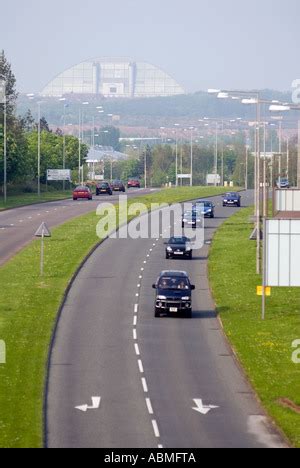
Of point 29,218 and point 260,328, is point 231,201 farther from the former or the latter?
point 260,328

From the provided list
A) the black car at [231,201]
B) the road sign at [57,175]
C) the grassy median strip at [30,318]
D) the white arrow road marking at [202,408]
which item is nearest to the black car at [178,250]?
the grassy median strip at [30,318]

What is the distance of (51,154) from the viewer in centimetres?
18100

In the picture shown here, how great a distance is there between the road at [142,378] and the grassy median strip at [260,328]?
1.91 ft

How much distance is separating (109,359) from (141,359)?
1.19m

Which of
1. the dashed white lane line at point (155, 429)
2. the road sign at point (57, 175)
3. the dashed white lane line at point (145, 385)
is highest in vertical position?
the road sign at point (57, 175)

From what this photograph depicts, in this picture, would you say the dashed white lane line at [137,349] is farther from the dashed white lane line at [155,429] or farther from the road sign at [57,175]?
the road sign at [57,175]

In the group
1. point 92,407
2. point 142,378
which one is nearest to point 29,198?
point 142,378

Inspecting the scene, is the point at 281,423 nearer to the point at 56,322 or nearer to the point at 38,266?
the point at 56,322

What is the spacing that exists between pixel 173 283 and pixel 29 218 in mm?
50962

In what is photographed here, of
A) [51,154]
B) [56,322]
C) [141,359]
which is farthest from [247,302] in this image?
[51,154]

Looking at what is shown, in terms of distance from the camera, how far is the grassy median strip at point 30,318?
1561 inches

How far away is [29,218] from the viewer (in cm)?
11344

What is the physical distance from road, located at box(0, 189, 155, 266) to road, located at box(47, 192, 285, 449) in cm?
1865

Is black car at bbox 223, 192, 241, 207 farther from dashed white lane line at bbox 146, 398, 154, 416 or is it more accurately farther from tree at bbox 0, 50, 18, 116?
dashed white lane line at bbox 146, 398, 154, 416
